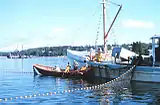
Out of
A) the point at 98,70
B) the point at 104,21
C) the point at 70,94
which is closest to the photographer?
the point at 70,94

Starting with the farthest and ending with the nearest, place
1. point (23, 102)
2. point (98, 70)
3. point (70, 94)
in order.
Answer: point (98, 70) → point (70, 94) → point (23, 102)

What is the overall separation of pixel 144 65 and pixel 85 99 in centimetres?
1255

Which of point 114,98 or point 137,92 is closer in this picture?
point 114,98

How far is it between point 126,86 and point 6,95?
1255 centimetres

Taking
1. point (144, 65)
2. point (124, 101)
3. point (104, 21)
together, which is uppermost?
point (104, 21)

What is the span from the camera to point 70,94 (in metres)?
28.4

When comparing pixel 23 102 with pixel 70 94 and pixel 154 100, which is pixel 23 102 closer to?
pixel 70 94

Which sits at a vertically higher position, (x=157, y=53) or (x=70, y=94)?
(x=157, y=53)

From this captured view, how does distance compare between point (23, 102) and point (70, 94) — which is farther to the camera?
point (70, 94)

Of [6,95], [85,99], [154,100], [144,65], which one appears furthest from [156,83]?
[6,95]

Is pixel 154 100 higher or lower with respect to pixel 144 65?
lower

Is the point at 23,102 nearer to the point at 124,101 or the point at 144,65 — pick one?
the point at 124,101

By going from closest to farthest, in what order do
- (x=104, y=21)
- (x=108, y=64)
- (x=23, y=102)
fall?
(x=23, y=102), (x=108, y=64), (x=104, y=21)

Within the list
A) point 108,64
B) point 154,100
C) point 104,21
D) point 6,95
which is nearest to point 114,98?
point 154,100
